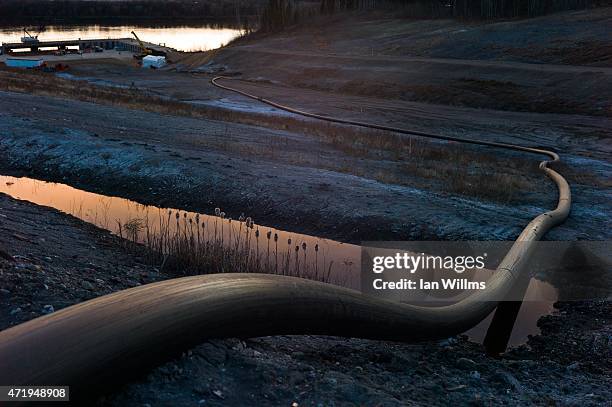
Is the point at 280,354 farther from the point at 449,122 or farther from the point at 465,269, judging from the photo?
the point at 449,122

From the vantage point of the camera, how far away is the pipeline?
322 cm

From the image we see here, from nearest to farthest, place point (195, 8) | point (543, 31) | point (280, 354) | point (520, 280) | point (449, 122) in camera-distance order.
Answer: point (280, 354), point (520, 280), point (449, 122), point (543, 31), point (195, 8)

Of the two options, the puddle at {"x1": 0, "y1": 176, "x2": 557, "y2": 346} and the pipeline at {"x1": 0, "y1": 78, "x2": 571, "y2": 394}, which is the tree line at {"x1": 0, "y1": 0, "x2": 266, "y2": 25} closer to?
the puddle at {"x1": 0, "y1": 176, "x2": 557, "y2": 346}

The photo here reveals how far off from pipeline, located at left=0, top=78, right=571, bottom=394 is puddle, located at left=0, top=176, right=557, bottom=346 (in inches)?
108

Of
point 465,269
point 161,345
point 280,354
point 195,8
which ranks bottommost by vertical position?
point 465,269

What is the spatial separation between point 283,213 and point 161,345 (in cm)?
807

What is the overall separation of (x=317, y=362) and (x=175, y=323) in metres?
1.66

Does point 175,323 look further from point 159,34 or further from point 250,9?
point 250,9

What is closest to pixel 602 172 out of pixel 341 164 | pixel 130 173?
pixel 341 164

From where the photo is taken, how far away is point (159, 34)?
106938mm

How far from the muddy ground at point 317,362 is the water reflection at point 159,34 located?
256ft

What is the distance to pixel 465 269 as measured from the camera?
9625mm

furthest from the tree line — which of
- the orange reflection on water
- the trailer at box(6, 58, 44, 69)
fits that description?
the orange reflection on water

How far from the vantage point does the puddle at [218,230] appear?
27.0 feet
